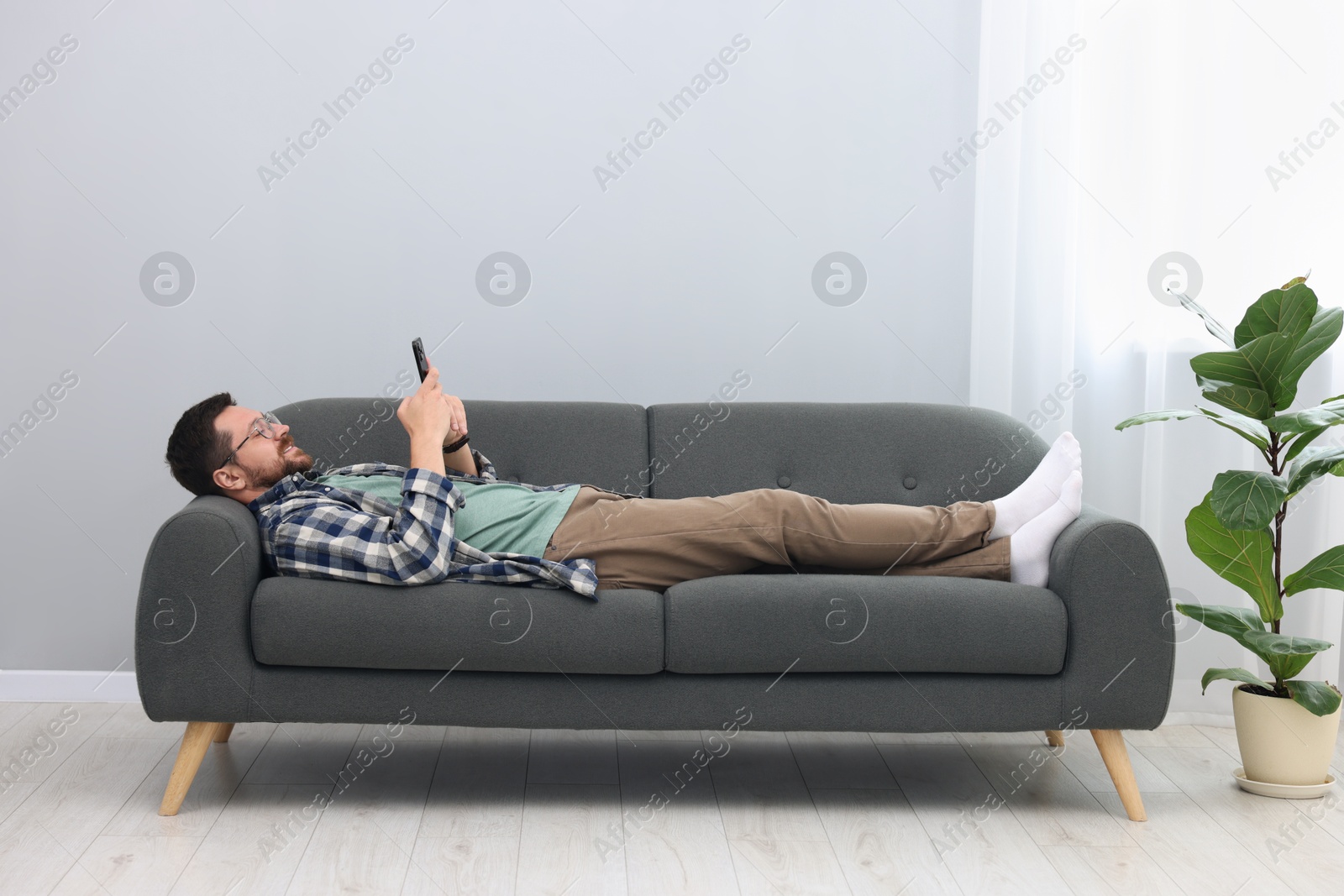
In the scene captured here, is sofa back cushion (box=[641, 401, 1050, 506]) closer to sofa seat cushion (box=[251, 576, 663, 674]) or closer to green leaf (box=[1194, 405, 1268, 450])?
green leaf (box=[1194, 405, 1268, 450])

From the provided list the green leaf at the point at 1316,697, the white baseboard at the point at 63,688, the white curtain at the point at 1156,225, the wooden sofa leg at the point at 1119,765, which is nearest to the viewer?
the wooden sofa leg at the point at 1119,765

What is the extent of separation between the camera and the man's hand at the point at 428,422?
2107 mm

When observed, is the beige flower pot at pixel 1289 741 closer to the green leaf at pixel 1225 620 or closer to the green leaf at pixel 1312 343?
the green leaf at pixel 1225 620

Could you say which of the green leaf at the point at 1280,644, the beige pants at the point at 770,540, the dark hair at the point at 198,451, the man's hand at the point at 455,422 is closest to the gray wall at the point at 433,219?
the man's hand at the point at 455,422

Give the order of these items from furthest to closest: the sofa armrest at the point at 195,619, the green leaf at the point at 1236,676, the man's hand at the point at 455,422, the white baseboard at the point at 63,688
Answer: the white baseboard at the point at 63,688 → the man's hand at the point at 455,422 → the green leaf at the point at 1236,676 → the sofa armrest at the point at 195,619

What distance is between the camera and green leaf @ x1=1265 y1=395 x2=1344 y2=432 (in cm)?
205

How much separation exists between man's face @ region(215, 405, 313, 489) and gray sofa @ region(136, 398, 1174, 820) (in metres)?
0.14

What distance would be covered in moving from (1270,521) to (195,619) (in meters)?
2.06

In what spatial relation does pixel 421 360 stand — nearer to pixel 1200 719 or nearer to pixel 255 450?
pixel 255 450

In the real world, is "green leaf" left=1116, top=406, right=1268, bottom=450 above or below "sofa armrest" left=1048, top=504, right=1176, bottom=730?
above

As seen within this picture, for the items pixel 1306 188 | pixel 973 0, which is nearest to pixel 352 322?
pixel 973 0

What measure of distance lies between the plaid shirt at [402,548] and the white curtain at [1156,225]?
1419mm

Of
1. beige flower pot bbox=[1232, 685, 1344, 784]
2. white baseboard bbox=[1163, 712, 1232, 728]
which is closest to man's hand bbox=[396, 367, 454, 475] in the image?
beige flower pot bbox=[1232, 685, 1344, 784]

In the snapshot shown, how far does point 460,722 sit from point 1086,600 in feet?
→ 3.92
